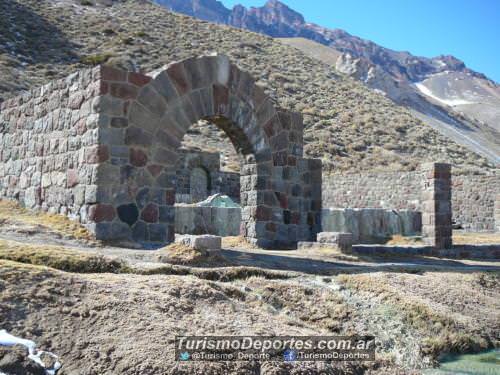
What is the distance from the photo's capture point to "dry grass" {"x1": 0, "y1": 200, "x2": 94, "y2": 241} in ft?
28.3

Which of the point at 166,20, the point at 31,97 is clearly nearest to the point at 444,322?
the point at 31,97

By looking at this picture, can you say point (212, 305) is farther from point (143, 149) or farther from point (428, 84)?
point (428, 84)

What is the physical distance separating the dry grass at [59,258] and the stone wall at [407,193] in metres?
17.5

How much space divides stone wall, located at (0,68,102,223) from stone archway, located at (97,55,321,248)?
13.5 inches

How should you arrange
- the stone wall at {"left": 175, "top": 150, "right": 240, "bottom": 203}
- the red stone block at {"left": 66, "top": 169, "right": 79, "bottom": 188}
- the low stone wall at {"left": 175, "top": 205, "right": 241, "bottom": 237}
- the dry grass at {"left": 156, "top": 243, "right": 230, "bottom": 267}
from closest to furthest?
the dry grass at {"left": 156, "top": 243, "right": 230, "bottom": 267} < the red stone block at {"left": 66, "top": 169, "right": 79, "bottom": 188} < the low stone wall at {"left": 175, "top": 205, "right": 241, "bottom": 237} < the stone wall at {"left": 175, "top": 150, "right": 240, "bottom": 203}

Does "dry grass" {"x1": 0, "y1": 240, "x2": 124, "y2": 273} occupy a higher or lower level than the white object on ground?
higher

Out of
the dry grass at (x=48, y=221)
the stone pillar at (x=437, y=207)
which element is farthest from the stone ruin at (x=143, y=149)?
the stone pillar at (x=437, y=207)

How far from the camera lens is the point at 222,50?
46.8m

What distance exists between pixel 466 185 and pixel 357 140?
14.7 metres

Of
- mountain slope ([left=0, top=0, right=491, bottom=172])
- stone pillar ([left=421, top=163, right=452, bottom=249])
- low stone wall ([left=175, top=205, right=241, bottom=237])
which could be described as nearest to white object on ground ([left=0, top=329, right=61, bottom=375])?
low stone wall ([left=175, top=205, right=241, bottom=237])

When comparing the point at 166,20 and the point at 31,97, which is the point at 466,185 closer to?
the point at 31,97

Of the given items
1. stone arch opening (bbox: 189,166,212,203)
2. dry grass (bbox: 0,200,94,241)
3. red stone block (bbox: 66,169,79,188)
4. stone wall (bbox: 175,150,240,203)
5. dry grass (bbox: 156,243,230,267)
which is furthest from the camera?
stone arch opening (bbox: 189,166,212,203)

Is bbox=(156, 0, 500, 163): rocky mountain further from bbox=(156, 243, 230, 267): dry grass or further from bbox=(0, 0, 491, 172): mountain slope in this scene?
bbox=(156, 243, 230, 267): dry grass

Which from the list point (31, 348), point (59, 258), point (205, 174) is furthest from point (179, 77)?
point (205, 174)
